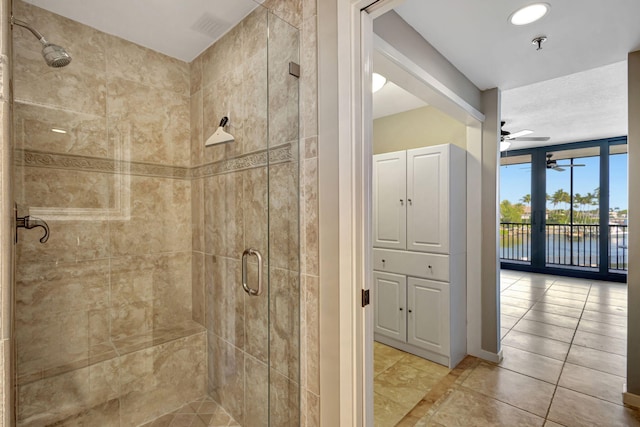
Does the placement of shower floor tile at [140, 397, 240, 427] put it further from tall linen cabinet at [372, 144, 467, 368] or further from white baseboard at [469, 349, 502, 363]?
white baseboard at [469, 349, 502, 363]

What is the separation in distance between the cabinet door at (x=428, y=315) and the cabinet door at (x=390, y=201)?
443 mm

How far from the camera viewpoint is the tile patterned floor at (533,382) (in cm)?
206

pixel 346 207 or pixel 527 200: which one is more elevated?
pixel 527 200

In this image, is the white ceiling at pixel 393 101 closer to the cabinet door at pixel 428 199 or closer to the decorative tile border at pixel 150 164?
the cabinet door at pixel 428 199

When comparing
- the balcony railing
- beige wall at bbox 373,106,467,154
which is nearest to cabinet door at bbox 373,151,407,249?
beige wall at bbox 373,106,467,154

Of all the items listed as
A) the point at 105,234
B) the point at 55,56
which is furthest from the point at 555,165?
the point at 55,56

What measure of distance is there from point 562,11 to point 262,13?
5.73ft

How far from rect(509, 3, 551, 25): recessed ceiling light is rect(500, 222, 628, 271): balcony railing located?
20.5 feet

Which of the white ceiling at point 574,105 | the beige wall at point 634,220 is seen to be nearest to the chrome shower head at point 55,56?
the beige wall at point 634,220

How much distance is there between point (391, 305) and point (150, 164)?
2.50m

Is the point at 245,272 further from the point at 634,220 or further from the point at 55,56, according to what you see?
the point at 634,220

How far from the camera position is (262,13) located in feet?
4.82

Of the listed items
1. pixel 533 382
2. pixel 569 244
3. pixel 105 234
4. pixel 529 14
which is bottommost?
pixel 533 382

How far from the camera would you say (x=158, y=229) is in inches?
74.8
